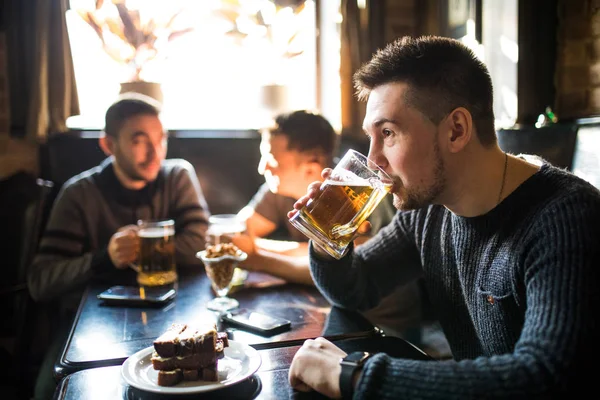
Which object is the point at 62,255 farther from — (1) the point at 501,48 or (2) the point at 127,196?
(1) the point at 501,48

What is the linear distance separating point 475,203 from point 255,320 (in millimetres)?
618

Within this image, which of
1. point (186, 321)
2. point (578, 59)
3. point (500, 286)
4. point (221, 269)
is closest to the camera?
point (500, 286)

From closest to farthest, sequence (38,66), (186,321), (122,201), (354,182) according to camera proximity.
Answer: (354,182), (186,321), (122,201), (38,66)

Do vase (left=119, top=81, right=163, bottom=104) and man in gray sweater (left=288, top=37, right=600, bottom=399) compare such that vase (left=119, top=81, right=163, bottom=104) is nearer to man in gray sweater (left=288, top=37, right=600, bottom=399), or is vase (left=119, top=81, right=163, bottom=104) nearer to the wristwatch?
man in gray sweater (left=288, top=37, right=600, bottom=399)

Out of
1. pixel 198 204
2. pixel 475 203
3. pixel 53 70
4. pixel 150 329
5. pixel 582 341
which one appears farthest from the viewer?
pixel 53 70

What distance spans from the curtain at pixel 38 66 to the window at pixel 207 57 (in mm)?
167

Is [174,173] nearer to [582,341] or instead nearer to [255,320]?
[255,320]

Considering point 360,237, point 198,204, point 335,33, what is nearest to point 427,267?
point 360,237

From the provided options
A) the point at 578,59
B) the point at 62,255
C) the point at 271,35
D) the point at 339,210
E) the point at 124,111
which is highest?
the point at 271,35

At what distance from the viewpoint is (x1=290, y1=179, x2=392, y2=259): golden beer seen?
1275mm

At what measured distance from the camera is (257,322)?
4.48 ft

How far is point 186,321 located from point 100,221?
120cm

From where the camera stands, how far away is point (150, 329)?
1360mm

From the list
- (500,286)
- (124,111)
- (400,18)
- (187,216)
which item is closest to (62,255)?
(187,216)
